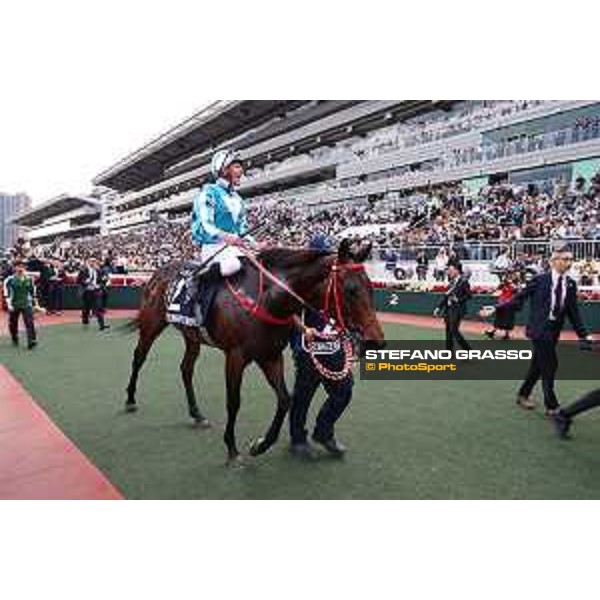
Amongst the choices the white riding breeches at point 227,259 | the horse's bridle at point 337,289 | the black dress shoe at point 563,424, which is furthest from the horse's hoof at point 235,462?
the black dress shoe at point 563,424

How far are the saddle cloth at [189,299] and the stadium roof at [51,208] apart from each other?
76.2 metres

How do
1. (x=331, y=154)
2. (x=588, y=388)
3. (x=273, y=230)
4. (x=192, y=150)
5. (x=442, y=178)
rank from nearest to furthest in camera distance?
(x=588, y=388)
(x=442, y=178)
(x=273, y=230)
(x=331, y=154)
(x=192, y=150)

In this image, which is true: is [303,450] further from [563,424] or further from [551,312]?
[551,312]

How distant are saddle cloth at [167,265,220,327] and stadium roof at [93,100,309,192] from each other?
20113mm

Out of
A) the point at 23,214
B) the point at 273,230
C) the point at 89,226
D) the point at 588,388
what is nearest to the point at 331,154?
the point at 273,230

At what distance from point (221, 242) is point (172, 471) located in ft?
6.01

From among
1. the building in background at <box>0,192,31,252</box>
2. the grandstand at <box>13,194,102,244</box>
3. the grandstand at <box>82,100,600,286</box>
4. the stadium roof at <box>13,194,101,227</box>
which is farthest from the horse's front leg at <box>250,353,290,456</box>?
the building in background at <box>0,192,31,252</box>

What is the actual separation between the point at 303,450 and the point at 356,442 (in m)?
0.58

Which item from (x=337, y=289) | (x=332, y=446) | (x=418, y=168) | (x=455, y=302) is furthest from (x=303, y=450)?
(x=418, y=168)

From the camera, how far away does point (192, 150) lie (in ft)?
134

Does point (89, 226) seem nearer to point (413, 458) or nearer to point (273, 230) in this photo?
point (273, 230)

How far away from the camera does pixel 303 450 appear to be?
164 inches

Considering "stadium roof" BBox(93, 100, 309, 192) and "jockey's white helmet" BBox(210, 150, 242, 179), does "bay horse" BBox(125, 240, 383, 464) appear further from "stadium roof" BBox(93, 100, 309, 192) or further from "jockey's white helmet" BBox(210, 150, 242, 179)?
"stadium roof" BBox(93, 100, 309, 192)

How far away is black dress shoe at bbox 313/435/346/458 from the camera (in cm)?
412
